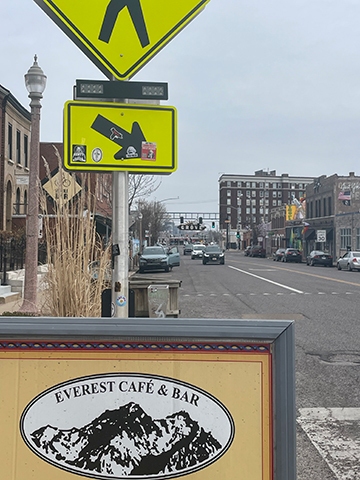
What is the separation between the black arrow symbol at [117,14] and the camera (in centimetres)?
286

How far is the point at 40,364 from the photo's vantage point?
2.13 m

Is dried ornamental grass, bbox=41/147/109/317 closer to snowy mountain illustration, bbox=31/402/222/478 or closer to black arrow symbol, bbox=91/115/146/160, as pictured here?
black arrow symbol, bbox=91/115/146/160

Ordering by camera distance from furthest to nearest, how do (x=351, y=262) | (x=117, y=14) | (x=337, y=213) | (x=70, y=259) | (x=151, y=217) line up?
(x=151, y=217) < (x=337, y=213) < (x=351, y=262) < (x=70, y=259) < (x=117, y=14)

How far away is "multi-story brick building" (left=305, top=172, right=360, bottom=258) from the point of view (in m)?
48.4

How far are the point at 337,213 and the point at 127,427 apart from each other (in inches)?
2090

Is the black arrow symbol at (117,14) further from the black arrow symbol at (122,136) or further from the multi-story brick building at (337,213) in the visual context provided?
the multi-story brick building at (337,213)

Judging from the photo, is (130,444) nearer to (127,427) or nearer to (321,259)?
(127,427)

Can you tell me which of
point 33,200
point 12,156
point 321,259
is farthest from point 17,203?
point 321,259

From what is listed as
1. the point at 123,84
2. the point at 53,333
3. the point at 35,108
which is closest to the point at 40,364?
the point at 53,333

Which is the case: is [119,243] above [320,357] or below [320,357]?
above

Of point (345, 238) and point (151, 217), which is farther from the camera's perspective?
point (151, 217)

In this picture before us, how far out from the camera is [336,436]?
4.30 metres


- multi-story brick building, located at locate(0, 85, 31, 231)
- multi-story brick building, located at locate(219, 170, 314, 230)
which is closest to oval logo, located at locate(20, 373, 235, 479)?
multi-story brick building, located at locate(0, 85, 31, 231)

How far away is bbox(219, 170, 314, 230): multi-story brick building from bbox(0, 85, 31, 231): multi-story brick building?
106 meters
